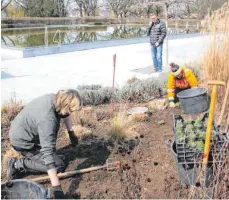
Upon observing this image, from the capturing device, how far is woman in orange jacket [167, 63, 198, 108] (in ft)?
18.9

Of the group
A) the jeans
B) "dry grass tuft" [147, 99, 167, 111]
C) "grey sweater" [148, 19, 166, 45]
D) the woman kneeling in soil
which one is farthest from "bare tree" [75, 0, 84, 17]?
the woman kneeling in soil

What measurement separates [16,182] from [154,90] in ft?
13.6

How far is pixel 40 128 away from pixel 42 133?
0.06 metres

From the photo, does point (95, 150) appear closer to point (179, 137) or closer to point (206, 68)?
point (179, 137)

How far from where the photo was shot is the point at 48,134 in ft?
10.9

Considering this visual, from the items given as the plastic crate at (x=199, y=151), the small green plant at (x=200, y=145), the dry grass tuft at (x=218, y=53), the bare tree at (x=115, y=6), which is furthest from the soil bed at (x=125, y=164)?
the bare tree at (x=115, y=6)

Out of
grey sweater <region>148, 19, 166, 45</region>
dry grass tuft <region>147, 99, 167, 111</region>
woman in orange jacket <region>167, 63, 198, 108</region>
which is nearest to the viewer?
woman in orange jacket <region>167, 63, 198, 108</region>

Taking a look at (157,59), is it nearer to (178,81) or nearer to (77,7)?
(178,81)

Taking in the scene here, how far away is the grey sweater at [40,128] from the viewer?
10.8 ft

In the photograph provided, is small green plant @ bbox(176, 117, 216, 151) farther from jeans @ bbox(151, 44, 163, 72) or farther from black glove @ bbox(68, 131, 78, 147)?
jeans @ bbox(151, 44, 163, 72)

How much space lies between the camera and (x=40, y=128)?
11.1 feet

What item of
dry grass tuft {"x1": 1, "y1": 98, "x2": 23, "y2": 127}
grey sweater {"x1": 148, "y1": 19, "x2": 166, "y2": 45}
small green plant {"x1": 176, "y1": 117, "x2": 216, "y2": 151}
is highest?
grey sweater {"x1": 148, "y1": 19, "x2": 166, "y2": 45}

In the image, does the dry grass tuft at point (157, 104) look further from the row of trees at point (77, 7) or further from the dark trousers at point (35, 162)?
the row of trees at point (77, 7)

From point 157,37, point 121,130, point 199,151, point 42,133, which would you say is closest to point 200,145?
point 199,151
